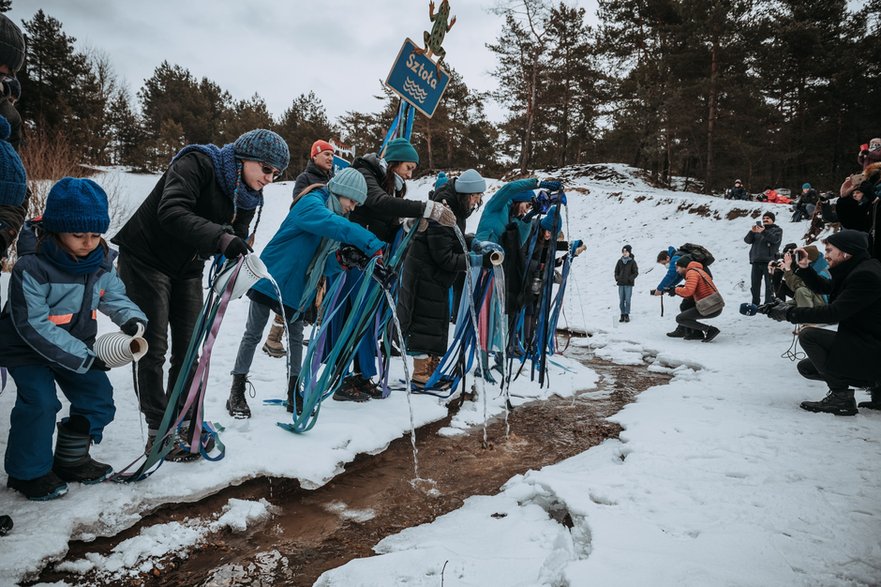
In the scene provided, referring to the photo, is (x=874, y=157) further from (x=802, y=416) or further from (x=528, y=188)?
(x=528, y=188)

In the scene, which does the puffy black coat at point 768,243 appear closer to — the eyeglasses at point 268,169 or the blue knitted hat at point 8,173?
the eyeglasses at point 268,169

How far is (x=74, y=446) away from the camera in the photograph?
2006 mm

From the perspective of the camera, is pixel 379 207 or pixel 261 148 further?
pixel 379 207

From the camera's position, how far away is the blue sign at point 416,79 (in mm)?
4172

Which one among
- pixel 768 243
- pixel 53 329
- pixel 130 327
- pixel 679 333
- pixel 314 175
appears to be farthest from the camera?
pixel 768 243

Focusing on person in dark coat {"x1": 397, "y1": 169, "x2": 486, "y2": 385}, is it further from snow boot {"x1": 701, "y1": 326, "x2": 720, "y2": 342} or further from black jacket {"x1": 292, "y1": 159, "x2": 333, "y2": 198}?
snow boot {"x1": 701, "y1": 326, "x2": 720, "y2": 342}

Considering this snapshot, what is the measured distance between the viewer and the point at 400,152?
3.52m

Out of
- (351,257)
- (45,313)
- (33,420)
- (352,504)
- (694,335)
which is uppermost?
(351,257)

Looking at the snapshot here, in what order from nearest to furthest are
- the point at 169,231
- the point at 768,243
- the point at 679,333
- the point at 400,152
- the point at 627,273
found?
the point at 169,231
the point at 400,152
the point at 679,333
the point at 768,243
the point at 627,273

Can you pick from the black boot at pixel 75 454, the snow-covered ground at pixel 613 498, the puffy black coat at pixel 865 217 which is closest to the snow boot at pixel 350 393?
the snow-covered ground at pixel 613 498

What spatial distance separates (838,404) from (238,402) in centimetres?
422

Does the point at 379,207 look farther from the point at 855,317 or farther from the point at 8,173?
the point at 855,317

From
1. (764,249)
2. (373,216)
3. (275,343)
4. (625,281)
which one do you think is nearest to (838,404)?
(373,216)

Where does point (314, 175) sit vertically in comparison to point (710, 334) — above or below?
above
